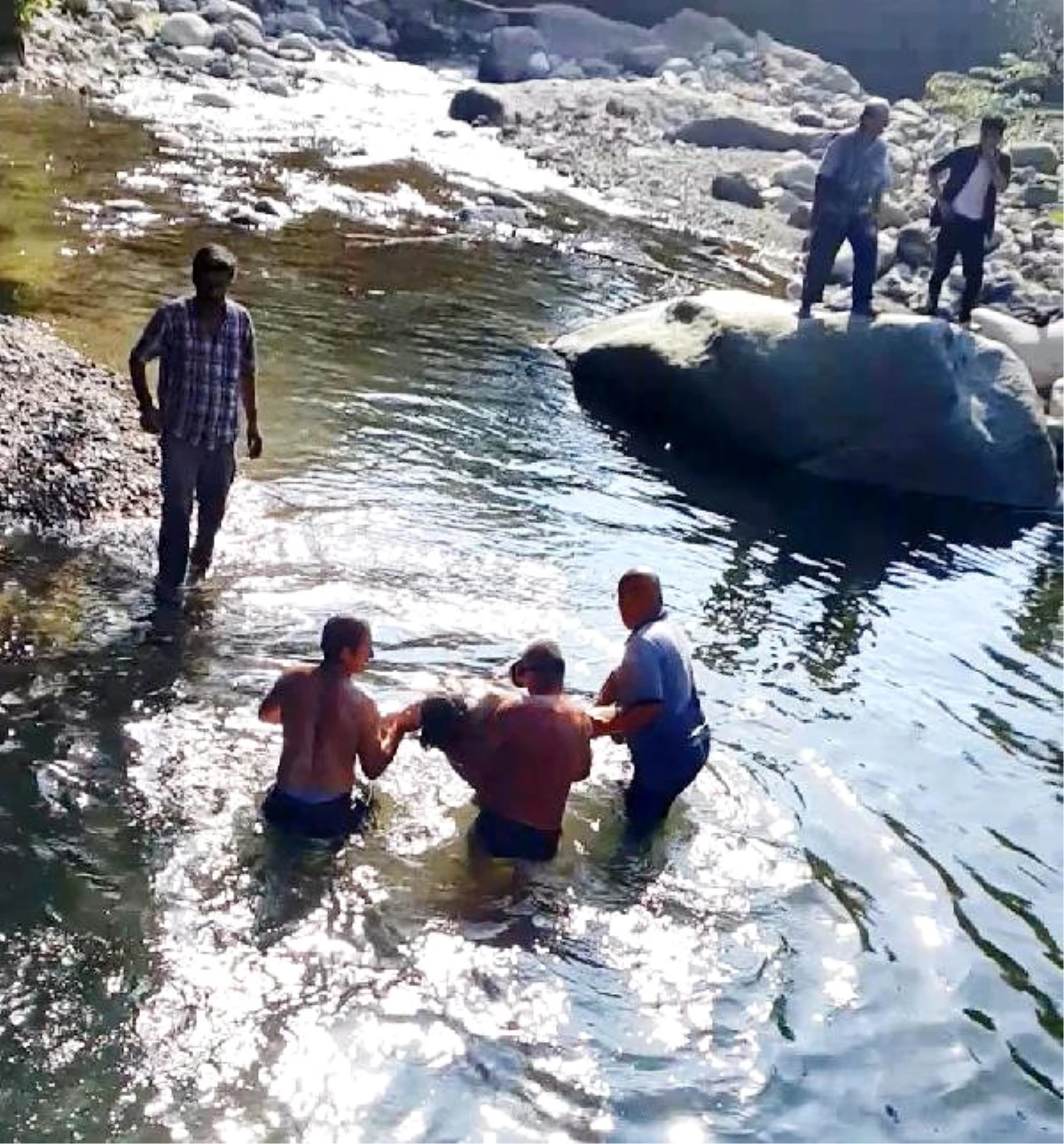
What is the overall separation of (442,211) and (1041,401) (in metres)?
13.1

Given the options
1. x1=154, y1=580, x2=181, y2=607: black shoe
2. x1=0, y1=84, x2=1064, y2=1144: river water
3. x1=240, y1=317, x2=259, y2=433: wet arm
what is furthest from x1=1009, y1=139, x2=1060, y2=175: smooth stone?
x1=154, y1=580, x2=181, y2=607: black shoe

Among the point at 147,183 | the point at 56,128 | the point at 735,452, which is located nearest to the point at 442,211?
the point at 147,183

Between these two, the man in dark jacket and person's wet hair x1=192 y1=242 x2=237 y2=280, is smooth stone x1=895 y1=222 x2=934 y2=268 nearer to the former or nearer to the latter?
the man in dark jacket

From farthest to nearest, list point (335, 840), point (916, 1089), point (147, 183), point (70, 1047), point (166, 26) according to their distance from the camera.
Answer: point (166, 26) < point (147, 183) < point (335, 840) < point (916, 1089) < point (70, 1047)

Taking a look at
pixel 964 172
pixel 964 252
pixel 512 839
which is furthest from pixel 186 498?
pixel 964 252

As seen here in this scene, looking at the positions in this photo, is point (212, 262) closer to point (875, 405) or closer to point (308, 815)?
point (308, 815)

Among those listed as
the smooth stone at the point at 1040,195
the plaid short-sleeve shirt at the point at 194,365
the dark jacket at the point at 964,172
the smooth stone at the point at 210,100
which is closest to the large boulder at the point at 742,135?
the smooth stone at the point at 1040,195

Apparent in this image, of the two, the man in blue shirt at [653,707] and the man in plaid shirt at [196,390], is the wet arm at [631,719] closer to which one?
the man in blue shirt at [653,707]

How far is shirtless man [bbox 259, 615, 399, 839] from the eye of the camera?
28.4 feet

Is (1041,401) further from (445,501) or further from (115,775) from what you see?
(115,775)

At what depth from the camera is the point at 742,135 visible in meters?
40.8

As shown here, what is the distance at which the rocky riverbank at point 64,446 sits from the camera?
12734 mm

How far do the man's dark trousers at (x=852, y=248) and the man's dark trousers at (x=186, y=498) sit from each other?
8.58 metres

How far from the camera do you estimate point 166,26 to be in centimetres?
4109
